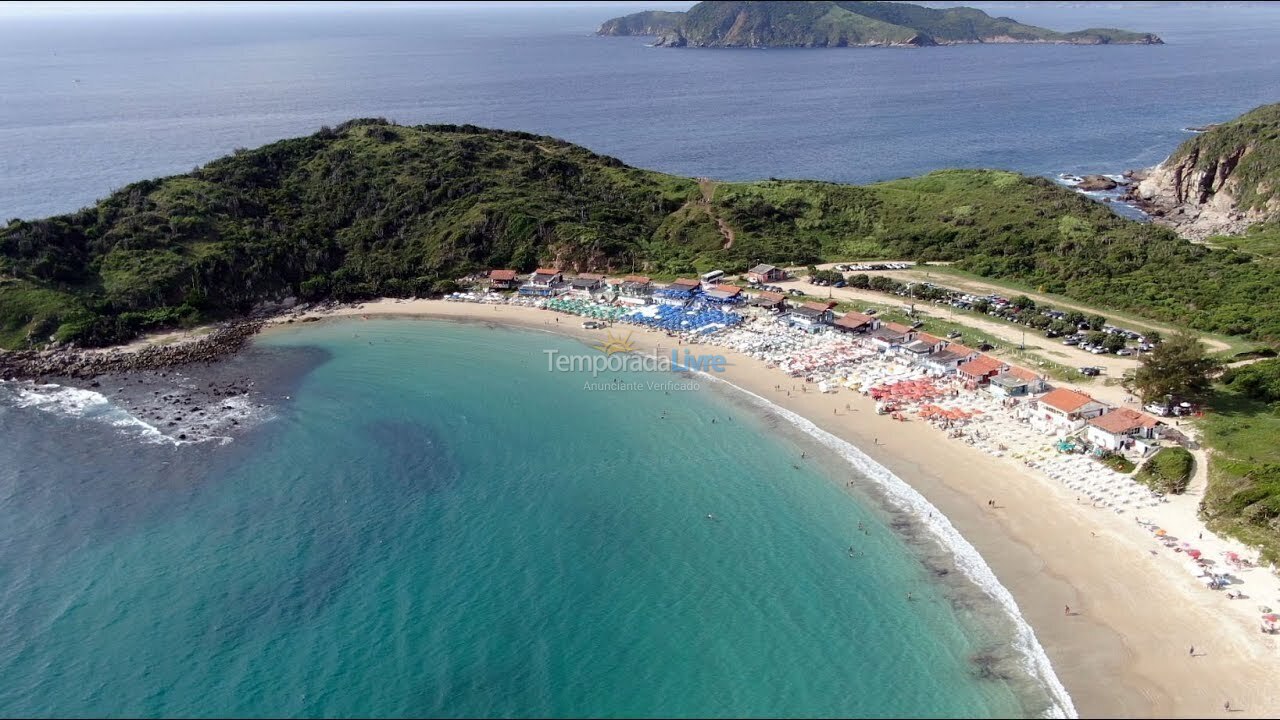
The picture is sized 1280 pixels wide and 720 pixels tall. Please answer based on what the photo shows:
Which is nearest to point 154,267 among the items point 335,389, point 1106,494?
point 335,389

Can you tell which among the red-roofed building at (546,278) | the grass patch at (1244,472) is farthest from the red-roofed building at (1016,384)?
the red-roofed building at (546,278)

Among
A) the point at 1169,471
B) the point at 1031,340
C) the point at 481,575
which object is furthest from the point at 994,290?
the point at 481,575

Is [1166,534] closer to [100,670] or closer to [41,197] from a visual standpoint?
[100,670]

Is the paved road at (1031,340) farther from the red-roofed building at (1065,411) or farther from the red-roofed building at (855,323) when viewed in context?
the red-roofed building at (855,323)

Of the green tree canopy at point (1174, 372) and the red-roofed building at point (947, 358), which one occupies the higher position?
the green tree canopy at point (1174, 372)

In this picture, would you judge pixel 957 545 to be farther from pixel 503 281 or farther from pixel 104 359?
pixel 104 359

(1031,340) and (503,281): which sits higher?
(503,281)
